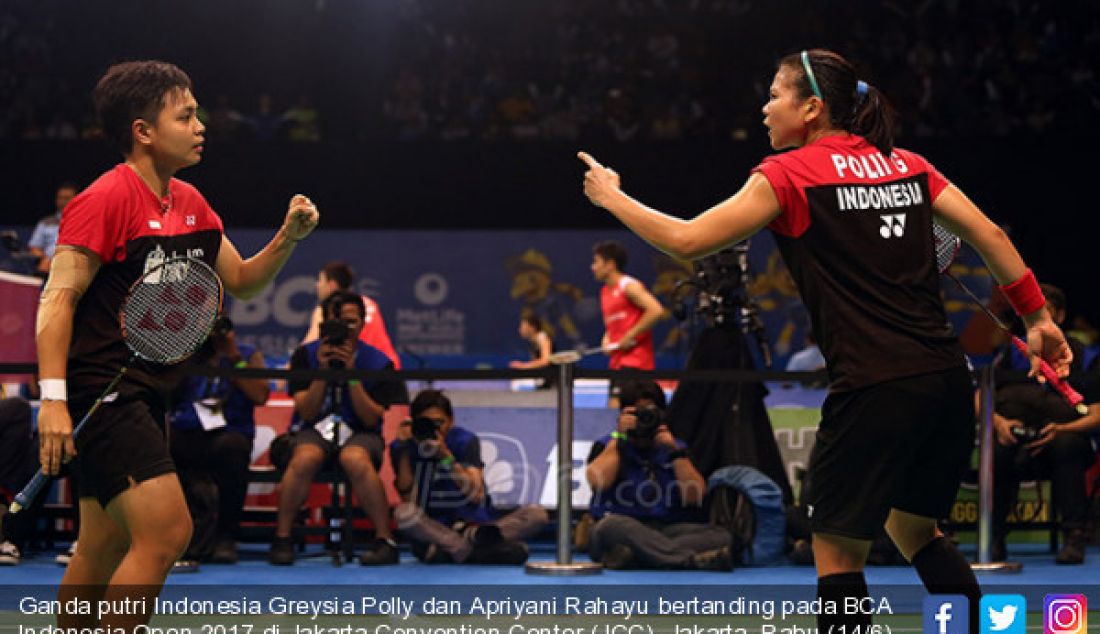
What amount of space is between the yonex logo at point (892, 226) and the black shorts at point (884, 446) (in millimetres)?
322

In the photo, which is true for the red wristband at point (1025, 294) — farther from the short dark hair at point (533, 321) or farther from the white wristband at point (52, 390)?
the short dark hair at point (533, 321)

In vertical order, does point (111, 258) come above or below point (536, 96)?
below

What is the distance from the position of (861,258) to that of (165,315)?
166 centimetres

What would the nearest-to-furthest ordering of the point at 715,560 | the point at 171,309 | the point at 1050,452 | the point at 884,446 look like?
1. the point at 884,446
2. the point at 171,309
3. the point at 715,560
4. the point at 1050,452

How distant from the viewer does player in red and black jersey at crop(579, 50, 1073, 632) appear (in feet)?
11.2

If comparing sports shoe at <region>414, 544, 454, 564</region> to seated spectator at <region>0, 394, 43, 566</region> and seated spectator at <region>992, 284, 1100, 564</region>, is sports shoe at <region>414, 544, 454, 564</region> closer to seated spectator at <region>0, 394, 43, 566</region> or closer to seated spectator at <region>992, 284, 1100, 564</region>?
seated spectator at <region>0, 394, 43, 566</region>

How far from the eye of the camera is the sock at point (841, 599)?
11.2ft

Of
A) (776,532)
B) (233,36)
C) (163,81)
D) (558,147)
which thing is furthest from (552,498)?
(233,36)

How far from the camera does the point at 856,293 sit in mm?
3441

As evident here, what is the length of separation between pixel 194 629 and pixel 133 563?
6.80 feet

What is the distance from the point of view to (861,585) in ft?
11.4

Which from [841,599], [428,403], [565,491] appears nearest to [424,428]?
[428,403]

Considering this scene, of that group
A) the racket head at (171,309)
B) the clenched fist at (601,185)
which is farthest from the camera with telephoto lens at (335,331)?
the clenched fist at (601,185)

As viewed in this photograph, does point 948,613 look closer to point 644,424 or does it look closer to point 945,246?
point 945,246
